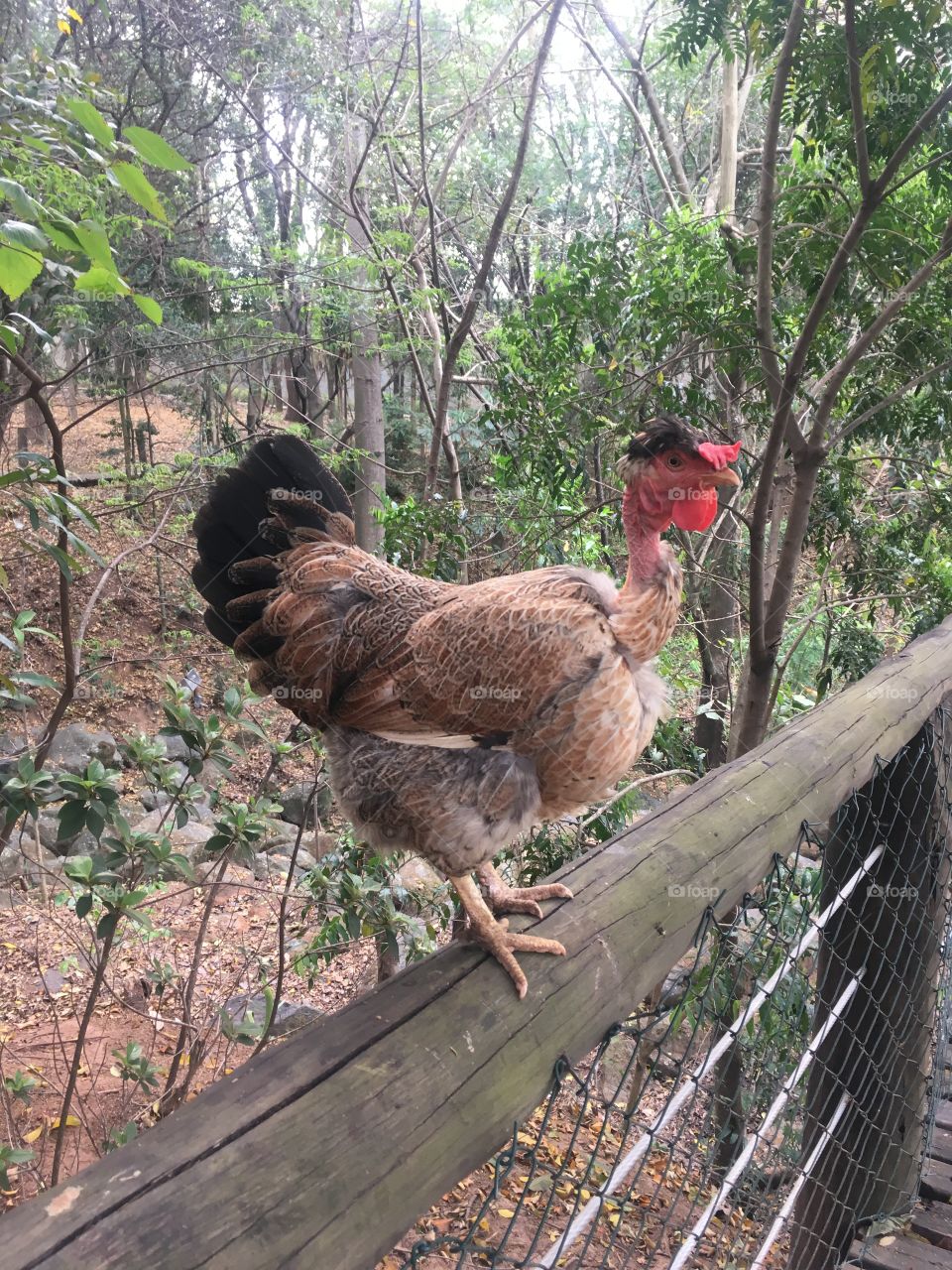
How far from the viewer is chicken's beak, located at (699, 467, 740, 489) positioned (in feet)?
5.60

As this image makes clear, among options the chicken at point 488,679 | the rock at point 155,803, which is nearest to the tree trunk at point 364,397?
the rock at point 155,803

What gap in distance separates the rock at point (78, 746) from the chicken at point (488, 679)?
5.12 m

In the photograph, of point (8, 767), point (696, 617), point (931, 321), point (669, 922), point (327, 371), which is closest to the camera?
point (669, 922)

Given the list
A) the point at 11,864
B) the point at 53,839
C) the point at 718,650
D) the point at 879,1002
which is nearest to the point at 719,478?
the point at 879,1002

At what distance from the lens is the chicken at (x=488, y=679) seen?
1.73 m

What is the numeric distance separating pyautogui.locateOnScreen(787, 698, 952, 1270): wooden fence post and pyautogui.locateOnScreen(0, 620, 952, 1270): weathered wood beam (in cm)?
85

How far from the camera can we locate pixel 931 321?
3.47 meters

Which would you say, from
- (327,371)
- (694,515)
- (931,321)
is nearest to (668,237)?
(931,321)

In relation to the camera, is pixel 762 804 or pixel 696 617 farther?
pixel 696 617

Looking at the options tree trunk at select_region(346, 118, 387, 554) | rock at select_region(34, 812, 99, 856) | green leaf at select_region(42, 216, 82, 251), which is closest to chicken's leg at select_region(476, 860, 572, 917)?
green leaf at select_region(42, 216, 82, 251)

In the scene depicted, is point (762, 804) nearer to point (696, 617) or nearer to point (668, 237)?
point (668, 237)

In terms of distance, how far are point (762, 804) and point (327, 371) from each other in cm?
1149

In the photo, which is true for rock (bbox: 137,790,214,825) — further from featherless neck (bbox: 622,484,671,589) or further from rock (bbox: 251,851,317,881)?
featherless neck (bbox: 622,484,671,589)

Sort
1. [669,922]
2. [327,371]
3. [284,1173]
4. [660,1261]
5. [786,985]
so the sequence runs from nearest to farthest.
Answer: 1. [284,1173]
2. [669,922]
3. [786,985]
4. [660,1261]
5. [327,371]
